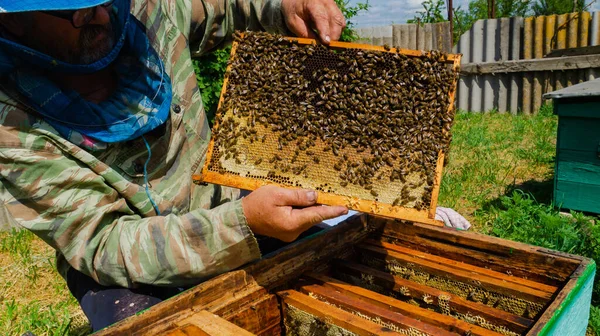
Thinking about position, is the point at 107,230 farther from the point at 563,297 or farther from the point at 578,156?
the point at 578,156

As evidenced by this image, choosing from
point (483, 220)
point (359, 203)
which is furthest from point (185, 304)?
point (483, 220)

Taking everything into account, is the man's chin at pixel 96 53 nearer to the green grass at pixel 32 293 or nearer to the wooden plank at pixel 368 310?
the wooden plank at pixel 368 310

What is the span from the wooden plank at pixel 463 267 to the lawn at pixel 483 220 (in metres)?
1.31

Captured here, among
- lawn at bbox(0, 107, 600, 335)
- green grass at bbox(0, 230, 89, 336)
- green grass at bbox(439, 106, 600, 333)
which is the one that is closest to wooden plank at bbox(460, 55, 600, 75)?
green grass at bbox(439, 106, 600, 333)

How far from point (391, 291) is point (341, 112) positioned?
98 cm

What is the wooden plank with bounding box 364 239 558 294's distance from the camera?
2293mm

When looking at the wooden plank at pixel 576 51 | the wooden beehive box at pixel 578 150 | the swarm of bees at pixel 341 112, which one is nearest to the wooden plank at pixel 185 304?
the swarm of bees at pixel 341 112

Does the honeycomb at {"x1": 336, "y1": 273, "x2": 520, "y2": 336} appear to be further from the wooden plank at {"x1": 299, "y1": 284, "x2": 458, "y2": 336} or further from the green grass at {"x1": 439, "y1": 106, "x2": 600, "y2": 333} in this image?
the green grass at {"x1": 439, "y1": 106, "x2": 600, "y2": 333}

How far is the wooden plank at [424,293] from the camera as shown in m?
2.06

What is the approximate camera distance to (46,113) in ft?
7.52

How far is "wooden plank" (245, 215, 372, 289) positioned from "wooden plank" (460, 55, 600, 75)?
26.0 ft

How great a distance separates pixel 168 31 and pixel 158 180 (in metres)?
0.98

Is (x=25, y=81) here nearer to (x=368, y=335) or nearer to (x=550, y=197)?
(x=368, y=335)

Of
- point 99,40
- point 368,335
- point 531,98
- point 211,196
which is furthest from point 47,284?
point 531,98
